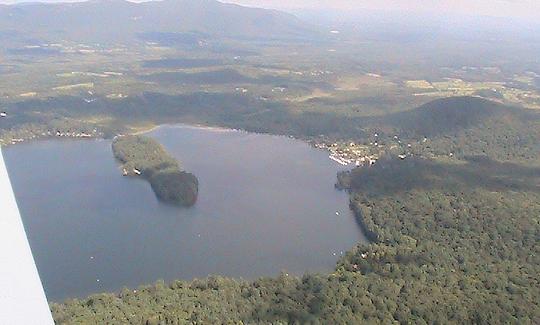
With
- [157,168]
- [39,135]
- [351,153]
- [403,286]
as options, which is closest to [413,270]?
[403,286]

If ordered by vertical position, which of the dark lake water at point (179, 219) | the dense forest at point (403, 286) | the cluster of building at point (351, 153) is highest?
the dense forest at point (403, 286)

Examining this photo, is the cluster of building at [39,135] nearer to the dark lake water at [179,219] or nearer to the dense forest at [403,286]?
the dark lake water at [179,219]

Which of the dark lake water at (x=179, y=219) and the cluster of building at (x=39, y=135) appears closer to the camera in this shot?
the dark lake water at (x=179, y=219)

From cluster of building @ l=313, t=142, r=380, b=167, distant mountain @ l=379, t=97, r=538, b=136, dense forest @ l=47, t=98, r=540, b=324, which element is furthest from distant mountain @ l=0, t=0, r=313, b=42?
dense forest @ l=47, t=98, r=540, b=324

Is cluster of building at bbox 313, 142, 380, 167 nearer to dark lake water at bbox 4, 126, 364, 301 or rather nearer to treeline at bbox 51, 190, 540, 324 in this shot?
dark lake water at bbox 4, 126, 364, 301

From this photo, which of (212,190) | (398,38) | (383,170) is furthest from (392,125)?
(398,38)

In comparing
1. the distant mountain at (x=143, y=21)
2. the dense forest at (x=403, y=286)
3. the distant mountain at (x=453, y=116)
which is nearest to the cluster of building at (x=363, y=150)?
the distant mountain at (x=453, y=116)

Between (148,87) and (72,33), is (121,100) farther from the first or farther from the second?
(72,33)
